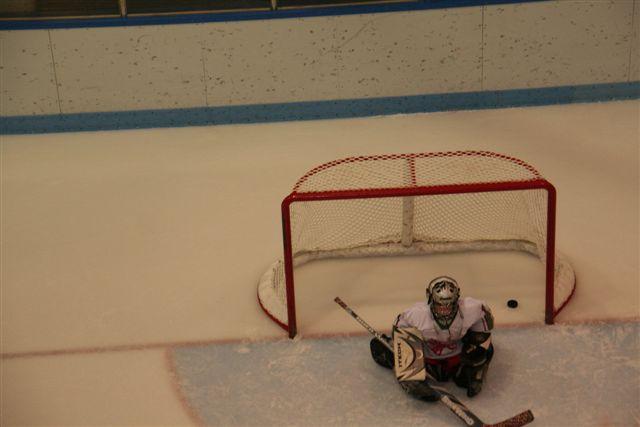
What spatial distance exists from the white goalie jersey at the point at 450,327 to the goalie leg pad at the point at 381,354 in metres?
0.16

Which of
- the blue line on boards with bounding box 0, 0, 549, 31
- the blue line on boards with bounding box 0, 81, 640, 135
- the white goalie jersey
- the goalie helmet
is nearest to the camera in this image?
the goalie helmet

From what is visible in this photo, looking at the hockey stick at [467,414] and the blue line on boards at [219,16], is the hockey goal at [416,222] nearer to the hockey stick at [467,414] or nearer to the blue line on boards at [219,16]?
the hockey stick at [467,414]

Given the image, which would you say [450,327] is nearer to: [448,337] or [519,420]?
[448,337]

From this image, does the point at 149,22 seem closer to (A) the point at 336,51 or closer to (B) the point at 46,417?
(A) the point at 336,51

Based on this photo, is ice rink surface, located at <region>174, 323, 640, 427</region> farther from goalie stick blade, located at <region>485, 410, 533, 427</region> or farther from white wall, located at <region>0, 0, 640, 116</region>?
white wall, located at <region>0, 0, 640, 116</region>

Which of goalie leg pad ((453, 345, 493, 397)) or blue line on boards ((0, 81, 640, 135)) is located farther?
blue line on boards ((0, 81, 640, 135))

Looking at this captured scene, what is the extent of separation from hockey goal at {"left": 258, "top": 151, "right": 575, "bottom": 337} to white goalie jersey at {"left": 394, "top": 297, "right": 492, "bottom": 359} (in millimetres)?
617

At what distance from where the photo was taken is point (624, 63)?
266 inches

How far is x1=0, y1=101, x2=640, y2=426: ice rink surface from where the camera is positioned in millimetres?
3689

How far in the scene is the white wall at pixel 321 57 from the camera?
21.8ft

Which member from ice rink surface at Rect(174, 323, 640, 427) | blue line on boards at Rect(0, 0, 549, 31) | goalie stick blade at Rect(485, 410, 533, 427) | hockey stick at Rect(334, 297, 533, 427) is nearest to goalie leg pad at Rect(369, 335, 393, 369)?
ice rink surface at Rect(174, 323, 640, 427)

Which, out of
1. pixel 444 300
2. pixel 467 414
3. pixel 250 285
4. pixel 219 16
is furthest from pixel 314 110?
pixel 467 414

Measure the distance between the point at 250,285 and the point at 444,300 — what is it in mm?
1340

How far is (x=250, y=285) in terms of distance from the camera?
4.58 m
